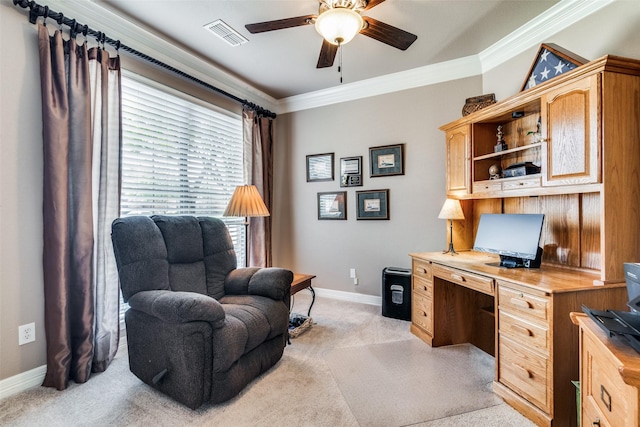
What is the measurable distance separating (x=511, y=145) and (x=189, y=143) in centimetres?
309

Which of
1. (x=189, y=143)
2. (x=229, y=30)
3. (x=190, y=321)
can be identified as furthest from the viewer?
(x=189, y=143)

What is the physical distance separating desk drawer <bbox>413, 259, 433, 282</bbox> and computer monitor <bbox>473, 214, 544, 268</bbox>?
0.43 m

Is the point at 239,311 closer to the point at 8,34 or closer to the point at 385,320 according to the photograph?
the point at 385,320

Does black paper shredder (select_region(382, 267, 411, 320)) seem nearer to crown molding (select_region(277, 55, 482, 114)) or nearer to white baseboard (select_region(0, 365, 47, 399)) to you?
crown molding (select_region(277, 55, 482, 114))

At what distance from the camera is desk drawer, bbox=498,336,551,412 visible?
160cm

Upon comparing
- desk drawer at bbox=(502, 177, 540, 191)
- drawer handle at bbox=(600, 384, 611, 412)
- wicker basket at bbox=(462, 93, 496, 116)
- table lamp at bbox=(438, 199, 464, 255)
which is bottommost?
drawer handle at bbox=(600, 384, 611, 412)

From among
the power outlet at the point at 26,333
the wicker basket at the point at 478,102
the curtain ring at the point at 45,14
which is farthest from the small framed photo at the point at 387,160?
the power outlet at the point at 26,333

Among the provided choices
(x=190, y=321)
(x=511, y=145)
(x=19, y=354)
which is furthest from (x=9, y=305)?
(x=511, y=145)

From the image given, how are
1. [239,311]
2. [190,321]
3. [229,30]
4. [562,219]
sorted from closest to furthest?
[190,321]
[239,311]
[562,219]
[229,30]

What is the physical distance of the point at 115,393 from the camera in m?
1.89

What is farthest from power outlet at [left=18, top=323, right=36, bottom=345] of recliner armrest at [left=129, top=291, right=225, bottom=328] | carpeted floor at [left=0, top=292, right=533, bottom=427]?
recliner armrest at [left=129, top=291, right=225, bottom=328]

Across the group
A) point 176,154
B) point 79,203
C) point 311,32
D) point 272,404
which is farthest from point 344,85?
point 272,404

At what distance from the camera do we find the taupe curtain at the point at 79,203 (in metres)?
1.94

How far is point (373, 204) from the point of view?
3639 millimetres
